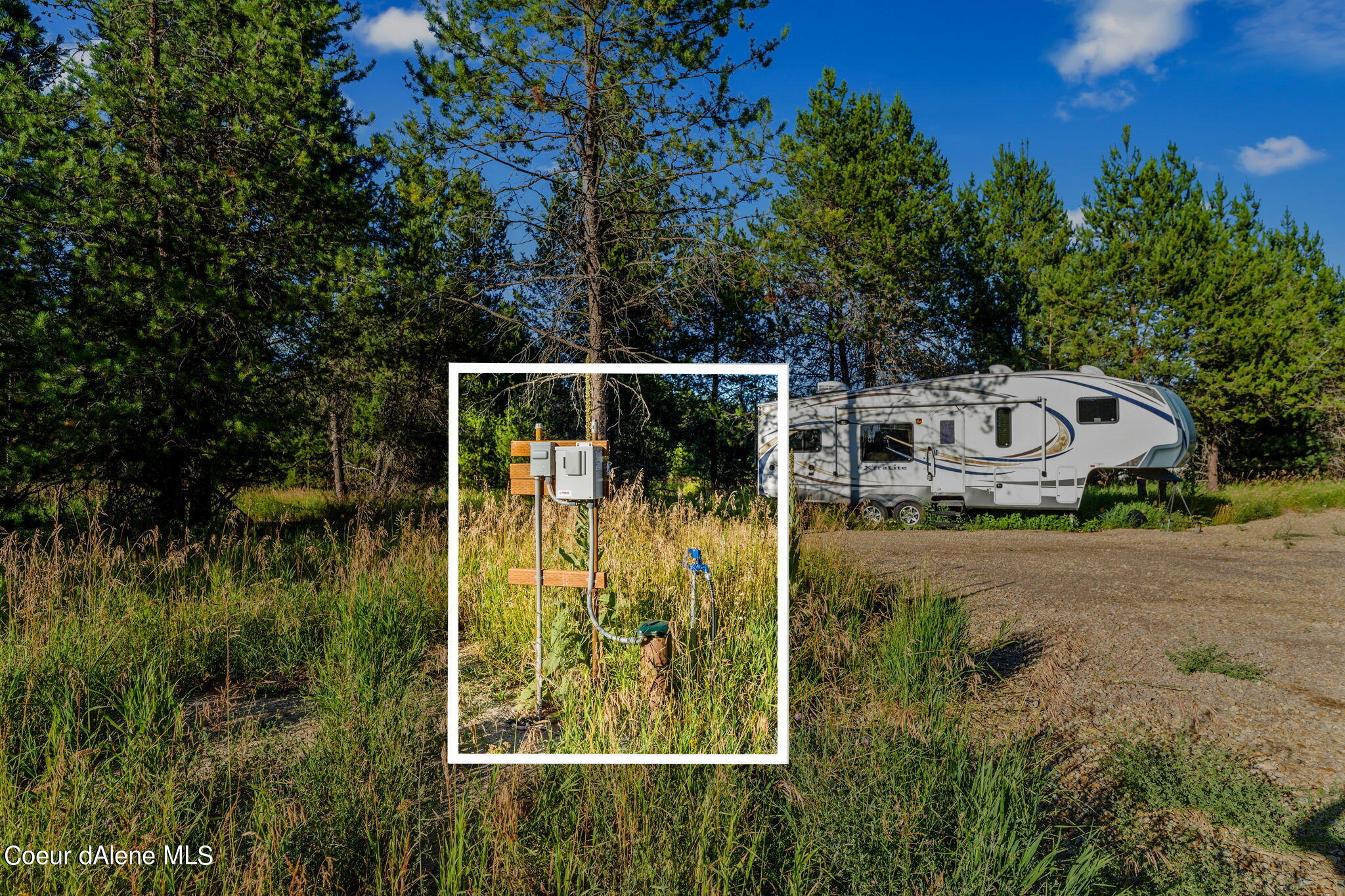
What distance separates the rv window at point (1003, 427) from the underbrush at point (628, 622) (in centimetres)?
806

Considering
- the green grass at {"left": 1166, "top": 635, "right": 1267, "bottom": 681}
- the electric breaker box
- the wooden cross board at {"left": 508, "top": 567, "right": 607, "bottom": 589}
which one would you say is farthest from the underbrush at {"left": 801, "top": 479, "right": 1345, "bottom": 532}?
the electric breaker box

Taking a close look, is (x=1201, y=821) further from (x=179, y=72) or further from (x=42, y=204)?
(x=179, y=72)

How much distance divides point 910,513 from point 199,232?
11.2m

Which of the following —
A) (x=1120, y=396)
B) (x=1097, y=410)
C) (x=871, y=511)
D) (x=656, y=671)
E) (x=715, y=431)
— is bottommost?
(x=656, y=671)

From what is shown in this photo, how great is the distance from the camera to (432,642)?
416 centimetres

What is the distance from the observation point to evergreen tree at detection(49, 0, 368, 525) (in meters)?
6.53

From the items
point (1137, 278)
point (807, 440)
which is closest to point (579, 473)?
point (807, 440)

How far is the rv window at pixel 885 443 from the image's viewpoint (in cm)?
1208

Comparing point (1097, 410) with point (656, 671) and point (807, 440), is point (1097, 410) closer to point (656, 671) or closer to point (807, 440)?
point (807, 440)

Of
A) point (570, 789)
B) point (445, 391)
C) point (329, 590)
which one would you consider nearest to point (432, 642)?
point (329, 590)

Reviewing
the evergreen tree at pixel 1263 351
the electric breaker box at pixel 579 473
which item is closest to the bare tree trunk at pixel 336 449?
the electric breaker box at pixel 579 473

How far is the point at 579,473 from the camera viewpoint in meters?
2.13

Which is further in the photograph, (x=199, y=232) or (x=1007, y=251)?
(x=1007, y=251)

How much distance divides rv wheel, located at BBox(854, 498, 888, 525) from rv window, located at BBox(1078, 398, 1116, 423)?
3.49 meters
